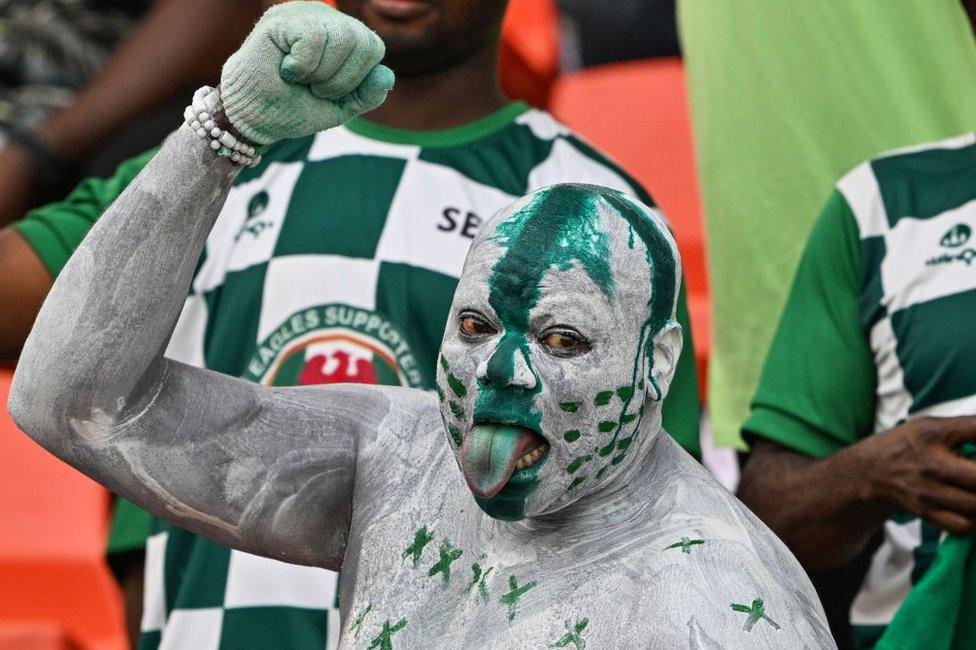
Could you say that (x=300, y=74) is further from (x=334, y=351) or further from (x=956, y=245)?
(x=956, y=245)

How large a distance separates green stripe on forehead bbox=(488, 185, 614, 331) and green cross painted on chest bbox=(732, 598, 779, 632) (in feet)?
1.03

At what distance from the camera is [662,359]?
1.88m

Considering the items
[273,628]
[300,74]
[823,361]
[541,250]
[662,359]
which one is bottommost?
[273,628]

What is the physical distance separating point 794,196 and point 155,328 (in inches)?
68.0

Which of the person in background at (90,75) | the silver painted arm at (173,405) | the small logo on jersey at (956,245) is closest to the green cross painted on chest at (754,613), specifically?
the silver painted arm at (173,405)

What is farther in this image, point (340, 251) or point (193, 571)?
point (340, 251)

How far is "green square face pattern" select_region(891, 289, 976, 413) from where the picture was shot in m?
2.73

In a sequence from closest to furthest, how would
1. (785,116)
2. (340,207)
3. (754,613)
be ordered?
(754,613)
(340,207)
(785,116)

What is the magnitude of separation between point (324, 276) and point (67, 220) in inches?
15.7

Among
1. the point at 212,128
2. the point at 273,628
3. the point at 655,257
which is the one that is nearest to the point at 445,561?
the point at 655,257

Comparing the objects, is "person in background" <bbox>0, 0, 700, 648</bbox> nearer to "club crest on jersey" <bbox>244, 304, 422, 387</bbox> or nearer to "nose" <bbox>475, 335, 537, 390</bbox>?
"club crest on jersey" <bbox>244, 304, 422, 387</bbox>

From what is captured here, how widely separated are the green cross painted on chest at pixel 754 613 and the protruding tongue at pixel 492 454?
0.24m

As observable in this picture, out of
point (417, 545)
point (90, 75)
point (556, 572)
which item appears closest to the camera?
point (556, 572)

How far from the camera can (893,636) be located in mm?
2500
